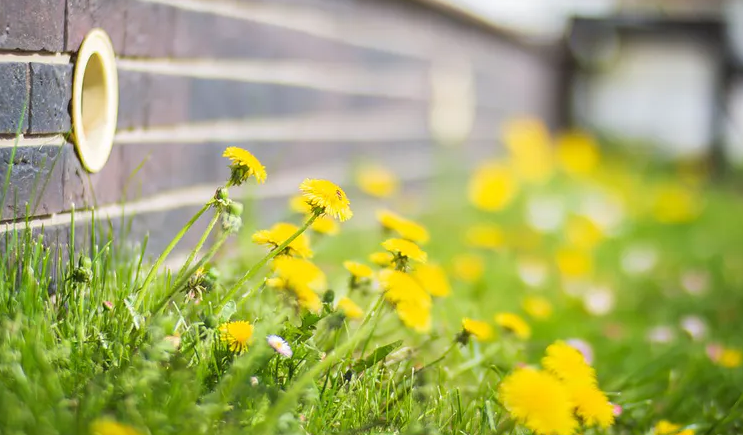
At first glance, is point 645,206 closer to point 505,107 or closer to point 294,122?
point 505,107

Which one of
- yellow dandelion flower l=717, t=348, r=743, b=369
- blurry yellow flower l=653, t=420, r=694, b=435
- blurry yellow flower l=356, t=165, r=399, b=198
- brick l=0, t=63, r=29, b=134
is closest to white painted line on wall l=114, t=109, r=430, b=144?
blurry yellow flower l=356, t=165, r=399, b=198

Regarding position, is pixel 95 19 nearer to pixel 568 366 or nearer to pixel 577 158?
pixel 568 366

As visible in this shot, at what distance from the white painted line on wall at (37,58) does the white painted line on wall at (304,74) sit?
23 centimetres

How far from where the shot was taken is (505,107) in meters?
5.75

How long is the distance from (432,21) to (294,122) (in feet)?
5.73

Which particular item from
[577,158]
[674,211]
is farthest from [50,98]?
[577,158]

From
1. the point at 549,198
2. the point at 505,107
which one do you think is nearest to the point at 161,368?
the point at 549,198

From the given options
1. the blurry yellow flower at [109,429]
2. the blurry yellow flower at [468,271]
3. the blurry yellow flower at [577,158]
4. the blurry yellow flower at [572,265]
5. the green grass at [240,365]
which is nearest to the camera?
the blurry yellow flower at [109,429]

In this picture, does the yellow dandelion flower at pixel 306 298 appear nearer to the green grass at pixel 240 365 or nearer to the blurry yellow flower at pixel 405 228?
the green grass at pixel 240 365

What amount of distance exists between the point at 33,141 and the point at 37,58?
0.41 ft

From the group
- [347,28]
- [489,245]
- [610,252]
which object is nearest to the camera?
[489,245]

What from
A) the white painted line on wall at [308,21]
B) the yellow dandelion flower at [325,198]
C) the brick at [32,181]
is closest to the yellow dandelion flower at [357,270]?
the yellow dandelion flower at [325,198]

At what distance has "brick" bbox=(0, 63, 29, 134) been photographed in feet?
4.09

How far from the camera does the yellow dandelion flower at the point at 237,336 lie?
3.77 feet
